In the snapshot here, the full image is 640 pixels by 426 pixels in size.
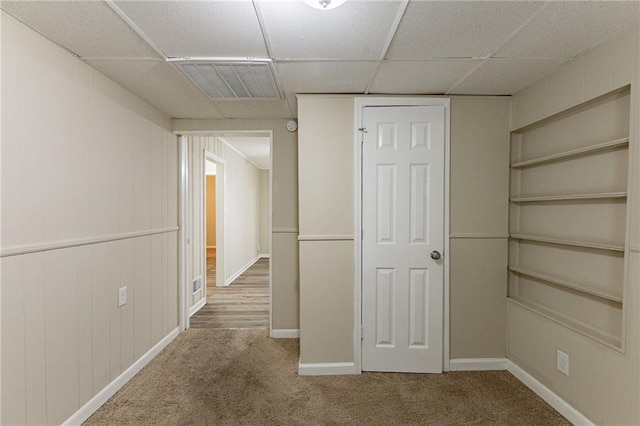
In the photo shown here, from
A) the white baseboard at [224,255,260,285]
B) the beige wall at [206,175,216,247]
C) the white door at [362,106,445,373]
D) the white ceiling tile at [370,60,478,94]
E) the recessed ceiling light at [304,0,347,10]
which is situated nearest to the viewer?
the recessed ceiling light at [304,0,347,10]

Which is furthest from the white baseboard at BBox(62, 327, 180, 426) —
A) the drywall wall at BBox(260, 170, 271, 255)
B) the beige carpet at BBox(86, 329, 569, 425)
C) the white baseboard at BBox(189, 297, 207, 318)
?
the drywall wall at BBox(260, 170, 271, 255)

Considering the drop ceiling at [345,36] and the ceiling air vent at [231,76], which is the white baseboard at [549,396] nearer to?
the drop ceiling at [345,36]

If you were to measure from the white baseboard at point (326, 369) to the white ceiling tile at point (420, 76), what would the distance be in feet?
7.13

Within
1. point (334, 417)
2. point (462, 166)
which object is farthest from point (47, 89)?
point (462, 166)

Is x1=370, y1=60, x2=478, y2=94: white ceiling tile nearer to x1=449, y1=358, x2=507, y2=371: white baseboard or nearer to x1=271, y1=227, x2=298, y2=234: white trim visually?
x1=271, y1=227, x2=298, y2=234: white trim

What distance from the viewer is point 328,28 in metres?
1.64

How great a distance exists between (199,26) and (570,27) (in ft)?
6.06

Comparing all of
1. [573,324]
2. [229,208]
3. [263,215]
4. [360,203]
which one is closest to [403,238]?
[360,203]

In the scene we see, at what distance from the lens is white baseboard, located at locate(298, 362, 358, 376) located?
258cm

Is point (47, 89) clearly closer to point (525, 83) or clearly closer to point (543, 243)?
point (525, 83)

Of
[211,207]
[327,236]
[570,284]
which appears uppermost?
[211,207]

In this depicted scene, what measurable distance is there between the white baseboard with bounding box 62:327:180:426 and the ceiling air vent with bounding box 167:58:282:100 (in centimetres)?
221

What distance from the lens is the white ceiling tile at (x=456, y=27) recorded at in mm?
1466

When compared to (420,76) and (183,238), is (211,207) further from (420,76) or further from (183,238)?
(420,76)
